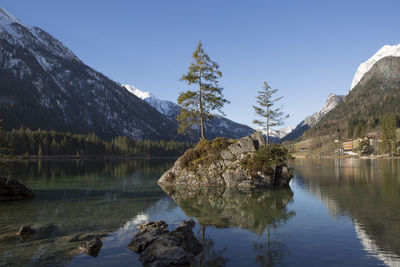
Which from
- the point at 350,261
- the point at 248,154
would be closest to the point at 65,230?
the point at 350,261

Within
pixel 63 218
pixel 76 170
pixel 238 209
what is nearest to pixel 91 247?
pixel 63 218

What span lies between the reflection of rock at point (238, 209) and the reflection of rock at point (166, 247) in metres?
4.94

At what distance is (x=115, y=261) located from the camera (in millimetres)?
12922

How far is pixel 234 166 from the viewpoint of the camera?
42.8 metres

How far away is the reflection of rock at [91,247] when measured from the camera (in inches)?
551

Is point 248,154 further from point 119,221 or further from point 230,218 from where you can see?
point 119,221

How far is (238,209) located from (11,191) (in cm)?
2575

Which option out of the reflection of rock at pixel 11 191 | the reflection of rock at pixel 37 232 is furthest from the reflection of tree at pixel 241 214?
the reflection of rock at pixel 11 191

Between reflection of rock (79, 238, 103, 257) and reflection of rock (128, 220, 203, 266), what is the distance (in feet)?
5.57

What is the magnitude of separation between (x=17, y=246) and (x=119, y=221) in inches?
283

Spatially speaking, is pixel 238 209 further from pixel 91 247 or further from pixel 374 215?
pixel 91 247

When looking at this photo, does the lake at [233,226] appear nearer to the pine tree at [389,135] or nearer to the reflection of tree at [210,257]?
the reflection of tree at [210,257]

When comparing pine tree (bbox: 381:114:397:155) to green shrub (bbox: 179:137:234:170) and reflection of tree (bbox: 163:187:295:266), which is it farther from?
reflection of tree (bbox: 163:187:295:266)

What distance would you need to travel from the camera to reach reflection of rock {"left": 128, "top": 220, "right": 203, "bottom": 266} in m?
12.6
